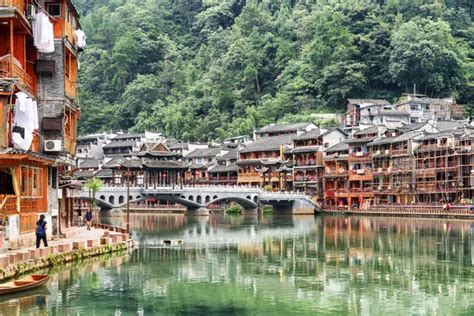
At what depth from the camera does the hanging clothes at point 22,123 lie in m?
36.2

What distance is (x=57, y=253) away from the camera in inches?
1469

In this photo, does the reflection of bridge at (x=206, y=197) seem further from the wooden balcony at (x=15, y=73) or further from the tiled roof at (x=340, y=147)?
the wooden balcony at (x=15, y=73)

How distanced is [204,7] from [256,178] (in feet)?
278

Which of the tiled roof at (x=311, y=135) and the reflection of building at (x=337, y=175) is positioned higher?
the tiled roof at (x=311, y=135)

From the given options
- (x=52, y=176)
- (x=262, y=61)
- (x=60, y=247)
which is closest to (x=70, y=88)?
(x=52, y=176)

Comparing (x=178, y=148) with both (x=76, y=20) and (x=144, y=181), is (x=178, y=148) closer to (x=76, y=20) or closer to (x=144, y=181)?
(x=144, y=181)

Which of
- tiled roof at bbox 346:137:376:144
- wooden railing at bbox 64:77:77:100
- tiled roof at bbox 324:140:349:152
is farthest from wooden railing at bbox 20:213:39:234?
tiled roof at bbox 324:140:349:152

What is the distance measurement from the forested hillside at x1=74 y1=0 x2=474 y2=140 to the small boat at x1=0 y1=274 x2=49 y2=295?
371ft

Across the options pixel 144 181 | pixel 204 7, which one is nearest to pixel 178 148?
pixel 144 181

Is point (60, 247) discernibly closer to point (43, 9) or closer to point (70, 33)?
point (43, 9)

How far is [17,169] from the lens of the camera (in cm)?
3634

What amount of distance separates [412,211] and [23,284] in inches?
2937

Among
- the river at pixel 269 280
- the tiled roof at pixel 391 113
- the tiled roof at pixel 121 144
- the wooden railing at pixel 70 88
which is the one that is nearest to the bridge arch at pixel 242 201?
the tiled roof at pixel 391 113

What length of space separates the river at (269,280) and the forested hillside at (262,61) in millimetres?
85331
